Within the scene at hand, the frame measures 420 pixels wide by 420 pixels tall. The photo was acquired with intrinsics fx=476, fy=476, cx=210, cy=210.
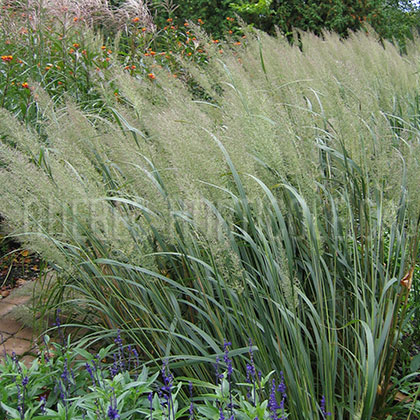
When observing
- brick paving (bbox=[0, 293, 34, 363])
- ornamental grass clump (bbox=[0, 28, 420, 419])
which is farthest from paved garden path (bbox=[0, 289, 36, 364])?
ornamental grass clump (bbox=[0, 28, 420, 419])

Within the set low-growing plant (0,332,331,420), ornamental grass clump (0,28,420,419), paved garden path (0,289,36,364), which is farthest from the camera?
paved garden path (0,289,36,364)

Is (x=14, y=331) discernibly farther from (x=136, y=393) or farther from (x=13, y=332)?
(x=136, y=393)

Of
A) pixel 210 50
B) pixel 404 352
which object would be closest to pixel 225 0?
pixel 210 50

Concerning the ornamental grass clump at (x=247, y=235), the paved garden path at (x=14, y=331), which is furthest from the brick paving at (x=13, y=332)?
the ornamental grass clump at (x=247, y=235)

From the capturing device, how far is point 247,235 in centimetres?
166

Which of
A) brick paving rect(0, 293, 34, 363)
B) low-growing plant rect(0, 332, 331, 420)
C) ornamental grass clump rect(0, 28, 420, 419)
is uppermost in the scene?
ornamental grass clump rect(0, 28, 420, 419)

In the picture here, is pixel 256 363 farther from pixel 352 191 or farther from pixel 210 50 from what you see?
pixel 210 50

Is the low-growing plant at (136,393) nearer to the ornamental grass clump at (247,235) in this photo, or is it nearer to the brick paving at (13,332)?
the ornamental grass clump at (247,235)

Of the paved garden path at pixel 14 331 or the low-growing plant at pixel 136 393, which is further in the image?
the paved garden path at pixel 14 331

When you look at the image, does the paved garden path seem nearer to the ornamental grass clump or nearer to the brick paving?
the brick paving

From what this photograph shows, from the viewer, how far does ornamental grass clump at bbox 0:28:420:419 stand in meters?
1.58

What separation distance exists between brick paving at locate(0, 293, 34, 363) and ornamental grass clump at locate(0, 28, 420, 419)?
1.81 feet

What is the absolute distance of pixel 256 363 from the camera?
1694mm

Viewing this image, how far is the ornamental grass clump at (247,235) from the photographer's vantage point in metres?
1.58
